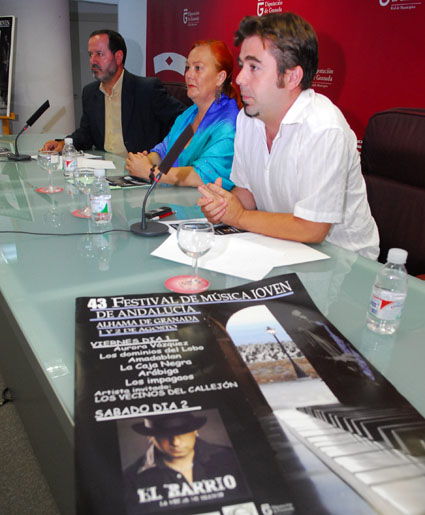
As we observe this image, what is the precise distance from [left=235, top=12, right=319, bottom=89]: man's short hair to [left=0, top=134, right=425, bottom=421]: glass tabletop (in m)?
0.59

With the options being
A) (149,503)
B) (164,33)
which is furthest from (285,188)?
(164,33)

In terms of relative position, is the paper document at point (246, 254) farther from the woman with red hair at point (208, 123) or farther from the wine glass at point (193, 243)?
the woman with red hair at point (208, 123)

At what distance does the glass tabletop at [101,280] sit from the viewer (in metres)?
0.72

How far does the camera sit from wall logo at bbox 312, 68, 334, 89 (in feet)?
9.37

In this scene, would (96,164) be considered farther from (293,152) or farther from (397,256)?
(397,256)

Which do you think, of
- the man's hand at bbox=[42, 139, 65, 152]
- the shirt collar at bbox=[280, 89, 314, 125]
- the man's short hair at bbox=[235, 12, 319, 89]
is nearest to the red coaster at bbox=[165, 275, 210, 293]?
the shirt collar at bbox=[280, 89, 314, 125]

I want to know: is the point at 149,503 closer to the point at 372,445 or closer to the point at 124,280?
the point at 372,445

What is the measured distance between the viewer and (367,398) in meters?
0.62

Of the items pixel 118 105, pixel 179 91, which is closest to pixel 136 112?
pixel 118 105

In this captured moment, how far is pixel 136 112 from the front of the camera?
3043mm

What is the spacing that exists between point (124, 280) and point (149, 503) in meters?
0.59

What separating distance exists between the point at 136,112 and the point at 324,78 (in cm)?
132

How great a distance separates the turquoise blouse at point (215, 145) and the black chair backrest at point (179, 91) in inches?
25.5

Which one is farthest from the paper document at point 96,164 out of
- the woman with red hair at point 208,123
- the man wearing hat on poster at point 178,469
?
the man wearing hat on poster at point 178,469
